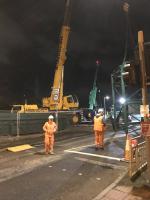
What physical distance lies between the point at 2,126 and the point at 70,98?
49.1 ft

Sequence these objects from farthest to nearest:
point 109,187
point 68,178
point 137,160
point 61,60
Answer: point 61,60 → point 68,178 → point 137,160 → point 109,187

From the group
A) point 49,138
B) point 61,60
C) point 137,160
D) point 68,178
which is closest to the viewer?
point 137,160

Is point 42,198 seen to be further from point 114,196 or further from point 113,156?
point 113,156

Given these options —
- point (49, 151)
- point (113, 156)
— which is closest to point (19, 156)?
point (49, 151)

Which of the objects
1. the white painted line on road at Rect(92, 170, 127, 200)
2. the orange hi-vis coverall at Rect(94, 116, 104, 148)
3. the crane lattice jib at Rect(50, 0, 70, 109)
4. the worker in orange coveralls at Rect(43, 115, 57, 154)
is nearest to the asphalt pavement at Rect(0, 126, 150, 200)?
the white painted line on road at Rect(92, 170, 127, 200)

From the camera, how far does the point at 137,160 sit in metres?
8.37

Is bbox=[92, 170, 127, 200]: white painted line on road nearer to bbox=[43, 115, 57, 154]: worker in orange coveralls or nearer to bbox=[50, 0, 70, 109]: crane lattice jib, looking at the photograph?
bbox=[43, 115, 57, 154]: worker in orange coveralls

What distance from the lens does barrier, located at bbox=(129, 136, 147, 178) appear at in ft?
26.7

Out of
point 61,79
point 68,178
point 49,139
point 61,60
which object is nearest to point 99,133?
point 49,139

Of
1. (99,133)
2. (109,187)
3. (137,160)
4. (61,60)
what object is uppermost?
(61,60)

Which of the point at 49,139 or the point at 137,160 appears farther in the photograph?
the point at 49,139

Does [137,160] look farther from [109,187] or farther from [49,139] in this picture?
[49,139]

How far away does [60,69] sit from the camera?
33.7 metres

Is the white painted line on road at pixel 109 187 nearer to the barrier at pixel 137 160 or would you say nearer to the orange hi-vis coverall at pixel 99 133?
the barrier at pixel 137 160
